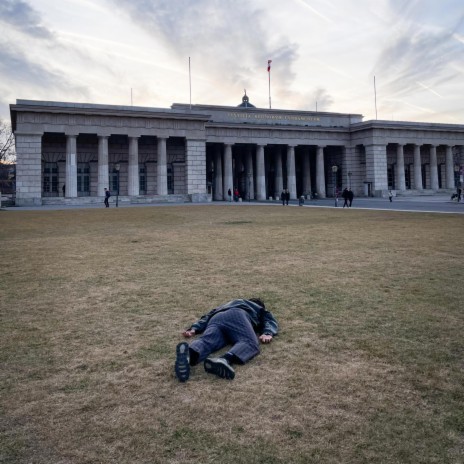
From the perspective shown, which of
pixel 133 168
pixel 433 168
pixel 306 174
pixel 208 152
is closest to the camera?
pixel 133 168

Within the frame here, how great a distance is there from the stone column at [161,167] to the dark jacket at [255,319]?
45720 mm

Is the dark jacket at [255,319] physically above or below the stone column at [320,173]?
below

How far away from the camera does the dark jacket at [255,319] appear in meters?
5.32

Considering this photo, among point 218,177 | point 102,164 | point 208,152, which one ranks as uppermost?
point 208,152

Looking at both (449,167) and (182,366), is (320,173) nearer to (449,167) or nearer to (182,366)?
(449,167)

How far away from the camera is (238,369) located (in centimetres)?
439

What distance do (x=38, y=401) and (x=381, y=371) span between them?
3.39 m

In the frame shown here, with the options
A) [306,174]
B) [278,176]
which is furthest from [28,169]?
[306,174]

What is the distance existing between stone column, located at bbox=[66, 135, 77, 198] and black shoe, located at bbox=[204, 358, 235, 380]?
4561cm

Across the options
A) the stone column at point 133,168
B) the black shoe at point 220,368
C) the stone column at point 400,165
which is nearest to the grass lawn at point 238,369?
the black shoe at point 220,368

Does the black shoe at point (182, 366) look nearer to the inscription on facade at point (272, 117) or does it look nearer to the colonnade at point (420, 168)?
the inscription on facade at point (272, 117)

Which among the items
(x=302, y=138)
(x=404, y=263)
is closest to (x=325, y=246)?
(x=404, y=263)

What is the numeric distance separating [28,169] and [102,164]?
790 cm

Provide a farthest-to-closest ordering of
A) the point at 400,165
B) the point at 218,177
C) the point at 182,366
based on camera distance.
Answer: the point at 218,177 < the point at 400,165 < the point at 182,366
